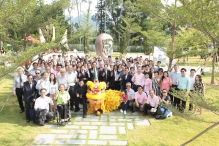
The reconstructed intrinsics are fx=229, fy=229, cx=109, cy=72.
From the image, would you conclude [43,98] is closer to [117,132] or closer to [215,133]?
[117,132]

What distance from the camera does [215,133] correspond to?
6.12 meters

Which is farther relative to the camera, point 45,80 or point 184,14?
point 45,80

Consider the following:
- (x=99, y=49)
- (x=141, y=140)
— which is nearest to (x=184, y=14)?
(x=141, y=140)

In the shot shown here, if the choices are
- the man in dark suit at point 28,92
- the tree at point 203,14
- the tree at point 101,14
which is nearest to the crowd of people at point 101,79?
the man in dark suit at point 28,92

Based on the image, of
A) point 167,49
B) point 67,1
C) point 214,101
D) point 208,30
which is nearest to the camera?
→ point 214,101

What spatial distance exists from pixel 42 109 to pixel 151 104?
11.0 feet

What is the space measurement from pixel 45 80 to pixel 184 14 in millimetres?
4650

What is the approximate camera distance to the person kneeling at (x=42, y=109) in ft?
21.2

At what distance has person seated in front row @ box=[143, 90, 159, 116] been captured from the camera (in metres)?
7.18

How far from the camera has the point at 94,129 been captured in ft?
20.3

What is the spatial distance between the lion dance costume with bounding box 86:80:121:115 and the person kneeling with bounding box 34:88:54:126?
1295 millimetres

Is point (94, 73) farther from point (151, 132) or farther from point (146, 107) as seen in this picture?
point (151, 132)

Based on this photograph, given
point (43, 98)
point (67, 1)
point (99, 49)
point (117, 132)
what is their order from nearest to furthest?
point (117, 132)
point (43, 98)
point (67, 1)
point (99, 49)

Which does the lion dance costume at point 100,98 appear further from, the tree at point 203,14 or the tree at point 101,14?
the tree at point 101,14
